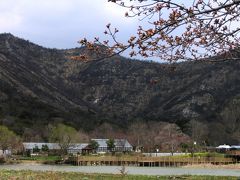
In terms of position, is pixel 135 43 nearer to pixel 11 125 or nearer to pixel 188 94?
pixel 11 125

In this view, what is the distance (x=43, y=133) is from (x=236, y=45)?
15335 centimetres

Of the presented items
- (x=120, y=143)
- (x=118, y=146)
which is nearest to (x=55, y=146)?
(x=118, y=146)

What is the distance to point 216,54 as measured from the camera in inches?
303

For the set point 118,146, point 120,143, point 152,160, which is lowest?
point 152,160

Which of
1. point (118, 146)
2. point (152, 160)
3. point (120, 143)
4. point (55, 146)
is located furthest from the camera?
point (118, 146)

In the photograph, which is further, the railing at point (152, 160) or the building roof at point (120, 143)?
the building roof at point (120, 143)

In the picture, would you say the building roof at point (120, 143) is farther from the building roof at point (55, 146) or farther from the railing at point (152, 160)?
the railing at point (152, 160)

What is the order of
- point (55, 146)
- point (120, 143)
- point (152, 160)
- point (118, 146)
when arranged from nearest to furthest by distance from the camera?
point (152, 160), point (55, 146), point (120, 143), point (118, 146)

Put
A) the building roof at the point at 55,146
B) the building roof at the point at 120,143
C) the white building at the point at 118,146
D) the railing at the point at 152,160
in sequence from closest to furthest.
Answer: the railing at the point at 152,160
the building roof at the point at 55,146
the white building at the point at 118,146
the building roof at the point at 120,143

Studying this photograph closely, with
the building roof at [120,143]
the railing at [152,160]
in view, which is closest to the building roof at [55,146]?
the building roof at [120,143]

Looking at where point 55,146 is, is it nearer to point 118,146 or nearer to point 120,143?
point 118,146

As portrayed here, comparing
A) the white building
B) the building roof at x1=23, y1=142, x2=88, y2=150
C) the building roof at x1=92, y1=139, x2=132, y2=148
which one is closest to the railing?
the building roof at x1=23, y1=142, x2=88, y2=150

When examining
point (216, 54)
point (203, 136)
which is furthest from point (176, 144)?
point (216, 54)

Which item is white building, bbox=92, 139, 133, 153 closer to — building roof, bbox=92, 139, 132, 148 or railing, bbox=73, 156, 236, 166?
building roof, bbox=92, 139, 132, 148
